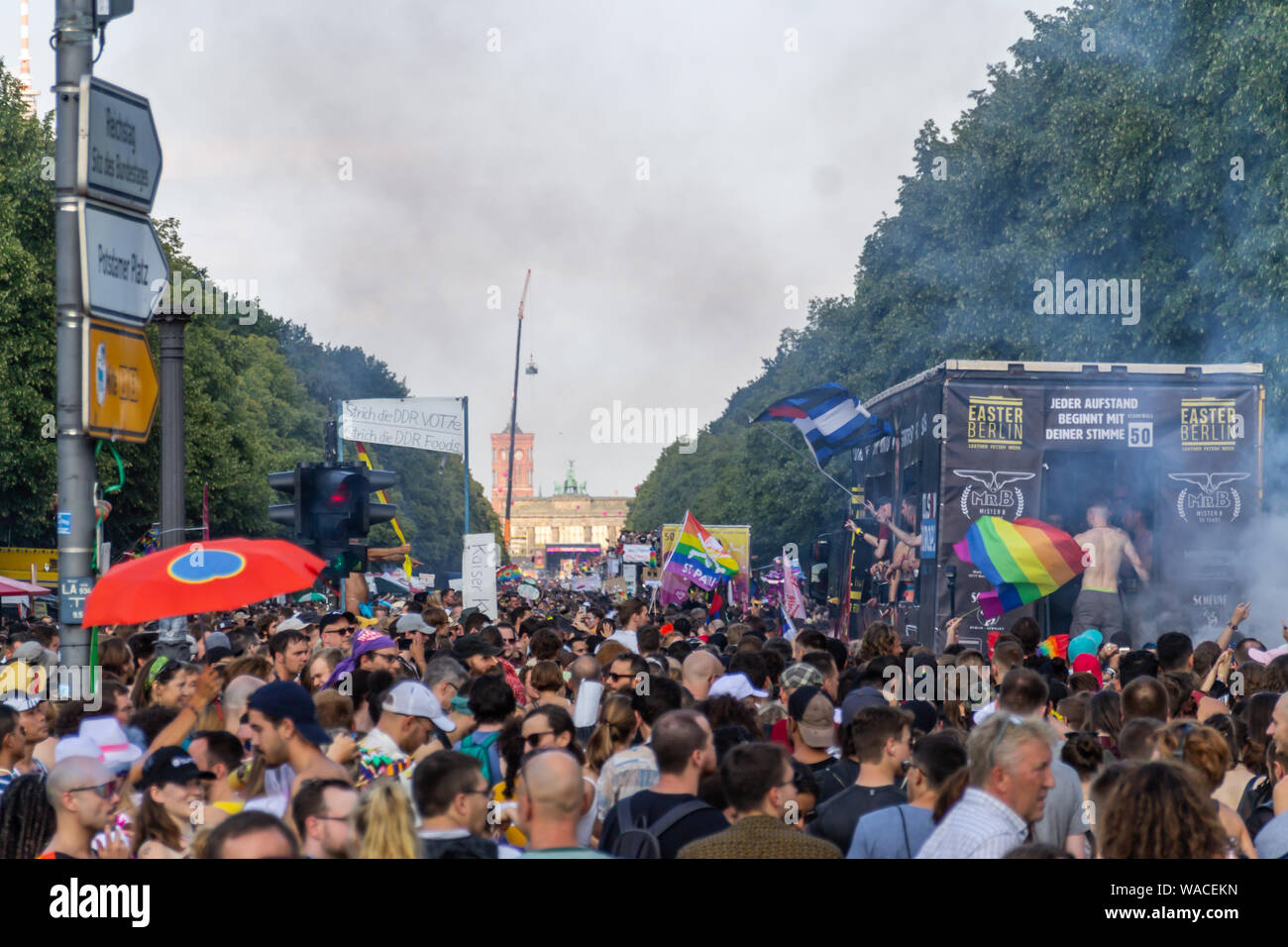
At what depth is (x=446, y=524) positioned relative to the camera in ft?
300

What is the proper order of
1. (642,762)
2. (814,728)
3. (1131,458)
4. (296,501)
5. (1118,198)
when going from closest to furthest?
(642,762), (814,728), (296,501), (1131,458), (1118,198)

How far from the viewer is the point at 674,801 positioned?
5.48 metres

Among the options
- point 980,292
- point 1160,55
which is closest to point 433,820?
point 1160,55

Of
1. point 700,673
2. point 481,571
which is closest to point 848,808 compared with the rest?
point 700,673

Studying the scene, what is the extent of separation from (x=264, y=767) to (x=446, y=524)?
86.2 meters

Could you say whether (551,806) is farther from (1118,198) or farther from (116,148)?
(1118,198)

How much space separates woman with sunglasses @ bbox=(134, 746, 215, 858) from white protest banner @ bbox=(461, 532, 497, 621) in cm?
1313

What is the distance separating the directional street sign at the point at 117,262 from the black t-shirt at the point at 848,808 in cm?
372

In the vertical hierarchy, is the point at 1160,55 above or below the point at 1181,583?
above

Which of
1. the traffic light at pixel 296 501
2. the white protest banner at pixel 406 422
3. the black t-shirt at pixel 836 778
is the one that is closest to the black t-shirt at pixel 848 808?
the black t-shirt at pixel 836 778

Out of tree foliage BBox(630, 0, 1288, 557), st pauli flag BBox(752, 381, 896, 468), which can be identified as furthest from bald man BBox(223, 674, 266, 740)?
tree foliage BBox(630, 0, 1288, 557)

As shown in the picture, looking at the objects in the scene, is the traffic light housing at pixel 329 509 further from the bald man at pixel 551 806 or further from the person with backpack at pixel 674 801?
the bald man at pixel 551 806

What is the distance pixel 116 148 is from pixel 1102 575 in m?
10.2
